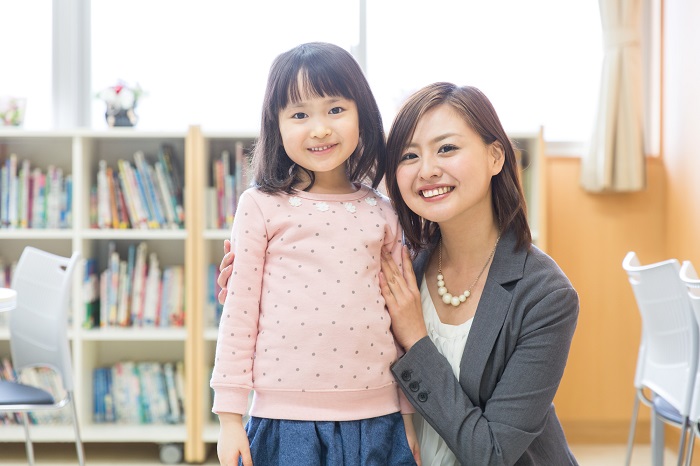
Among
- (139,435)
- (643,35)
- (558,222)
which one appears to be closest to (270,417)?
(139,435)

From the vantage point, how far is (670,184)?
3.65m

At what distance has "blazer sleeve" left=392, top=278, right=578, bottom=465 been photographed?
140 cm

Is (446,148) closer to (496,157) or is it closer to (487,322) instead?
(496,157)

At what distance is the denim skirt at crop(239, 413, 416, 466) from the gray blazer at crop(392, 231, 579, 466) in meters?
0.09

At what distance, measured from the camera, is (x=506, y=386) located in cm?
143

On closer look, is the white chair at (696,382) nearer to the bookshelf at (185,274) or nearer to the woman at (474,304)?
the woman at (474,304)

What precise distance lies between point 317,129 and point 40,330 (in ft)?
5.70

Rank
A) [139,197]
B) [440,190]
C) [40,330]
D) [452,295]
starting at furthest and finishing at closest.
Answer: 1. [139,197]
2. [40,330]
3. [452,295]
4. [440,190]

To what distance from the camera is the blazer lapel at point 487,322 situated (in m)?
1.45

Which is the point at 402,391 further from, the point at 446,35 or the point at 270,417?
the point at 446,35

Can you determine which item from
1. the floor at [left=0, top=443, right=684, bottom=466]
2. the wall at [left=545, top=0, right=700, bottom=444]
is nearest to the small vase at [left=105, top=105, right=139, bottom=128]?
the floor at [left=0, top=443, right=684, bottom=466]

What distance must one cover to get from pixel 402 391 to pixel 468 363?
0.42 feet

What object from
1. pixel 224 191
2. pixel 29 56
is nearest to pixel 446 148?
pixel 224 191

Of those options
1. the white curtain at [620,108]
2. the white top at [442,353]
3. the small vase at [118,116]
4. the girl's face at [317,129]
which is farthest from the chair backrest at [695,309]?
the small vase at [118,116]
